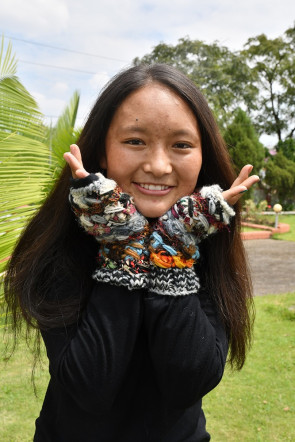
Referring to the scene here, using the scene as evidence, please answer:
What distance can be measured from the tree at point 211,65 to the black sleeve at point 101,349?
1632 centimetres

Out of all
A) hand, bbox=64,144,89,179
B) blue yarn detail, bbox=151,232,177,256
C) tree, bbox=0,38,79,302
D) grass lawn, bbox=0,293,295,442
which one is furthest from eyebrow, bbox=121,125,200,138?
grass lawn, bbox=0,293,295,442

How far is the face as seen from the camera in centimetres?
125

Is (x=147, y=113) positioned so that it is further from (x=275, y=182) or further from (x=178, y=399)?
(x=275, y=182)

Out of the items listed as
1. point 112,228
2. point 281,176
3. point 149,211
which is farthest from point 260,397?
point 281,176

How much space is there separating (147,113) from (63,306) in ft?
2.01

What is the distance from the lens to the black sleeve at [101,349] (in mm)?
1104

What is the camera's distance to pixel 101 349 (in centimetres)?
111

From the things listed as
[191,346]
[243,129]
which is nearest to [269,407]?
[191,346]

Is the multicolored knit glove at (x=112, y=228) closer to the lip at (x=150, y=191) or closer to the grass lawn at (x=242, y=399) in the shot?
the lip at (x=150, y=191)

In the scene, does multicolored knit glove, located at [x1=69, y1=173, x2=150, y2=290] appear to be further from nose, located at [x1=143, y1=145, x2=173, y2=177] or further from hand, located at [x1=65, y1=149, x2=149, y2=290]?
nose, located at [x1=143, y1=145, x2=173, y2=177]

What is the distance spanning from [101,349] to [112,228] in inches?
12.6

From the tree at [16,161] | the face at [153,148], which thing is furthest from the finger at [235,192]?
the tree at [16,161]

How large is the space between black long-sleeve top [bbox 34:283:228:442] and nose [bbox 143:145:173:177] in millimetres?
355

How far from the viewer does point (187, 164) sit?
1.29 meters
